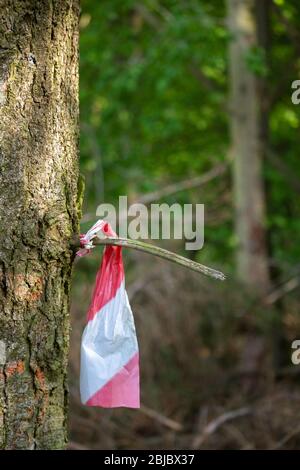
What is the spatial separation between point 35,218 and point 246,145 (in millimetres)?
7078

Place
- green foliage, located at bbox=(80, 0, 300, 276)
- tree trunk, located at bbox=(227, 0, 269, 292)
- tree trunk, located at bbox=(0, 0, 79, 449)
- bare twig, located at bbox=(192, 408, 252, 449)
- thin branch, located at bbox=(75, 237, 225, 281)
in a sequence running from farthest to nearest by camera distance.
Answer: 1. tree trunk, located at bbox=(227, 0, 269, 292)
2. green foliage, located at bbox=(80, 0, 300, 276)
3. bare twig, located at bbox=(192, 408, 252, 449)
4. thin branch, located at bbox=(75, 237, 225, 281)
5. tree trunk, located at bbox=(0, 0, 79, 449)

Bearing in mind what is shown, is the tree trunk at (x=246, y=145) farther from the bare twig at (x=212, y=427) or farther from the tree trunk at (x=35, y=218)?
the tree trunk at (x=35, y=218)

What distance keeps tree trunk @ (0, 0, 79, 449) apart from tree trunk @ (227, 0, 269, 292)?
6613 mm

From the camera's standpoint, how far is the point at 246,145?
9250 mm

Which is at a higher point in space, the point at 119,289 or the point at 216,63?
the point at 216,63

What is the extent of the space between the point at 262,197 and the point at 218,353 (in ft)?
7.34

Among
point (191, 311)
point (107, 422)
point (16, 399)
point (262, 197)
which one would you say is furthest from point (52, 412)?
point (262, 197)

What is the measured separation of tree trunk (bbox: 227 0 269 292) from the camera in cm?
908

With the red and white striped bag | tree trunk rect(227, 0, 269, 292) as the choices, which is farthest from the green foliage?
the red and white striped bag

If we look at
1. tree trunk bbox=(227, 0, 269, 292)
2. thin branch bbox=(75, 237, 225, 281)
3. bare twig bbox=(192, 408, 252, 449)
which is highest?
tree trunk bbox=(227, 0, 269, 292)

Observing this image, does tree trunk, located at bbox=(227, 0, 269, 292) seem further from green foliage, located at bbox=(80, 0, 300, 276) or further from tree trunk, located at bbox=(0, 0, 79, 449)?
tree trunk, located at bbox=(0, 0, 79, 449)

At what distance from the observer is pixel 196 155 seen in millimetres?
11508

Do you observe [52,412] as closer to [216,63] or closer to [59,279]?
[59,279]

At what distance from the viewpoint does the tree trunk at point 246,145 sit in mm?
9078
